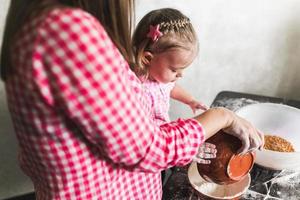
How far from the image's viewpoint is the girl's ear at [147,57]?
1079 millimetres

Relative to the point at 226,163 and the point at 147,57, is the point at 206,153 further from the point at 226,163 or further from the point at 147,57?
the point at 147,57

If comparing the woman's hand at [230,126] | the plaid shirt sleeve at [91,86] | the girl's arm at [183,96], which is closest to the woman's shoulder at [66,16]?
the plaid shirt sleeve at [91,86]

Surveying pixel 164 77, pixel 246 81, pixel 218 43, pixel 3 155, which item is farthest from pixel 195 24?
pixel 3 155

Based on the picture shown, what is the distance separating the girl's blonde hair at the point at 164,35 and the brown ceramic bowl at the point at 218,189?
339 mm

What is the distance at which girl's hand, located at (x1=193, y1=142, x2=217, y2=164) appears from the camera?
93 centimetres

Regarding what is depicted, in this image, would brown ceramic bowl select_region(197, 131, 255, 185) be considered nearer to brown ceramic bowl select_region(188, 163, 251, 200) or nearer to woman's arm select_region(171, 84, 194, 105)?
brown ceramic bowl select_region(188, 163, 251, 200)

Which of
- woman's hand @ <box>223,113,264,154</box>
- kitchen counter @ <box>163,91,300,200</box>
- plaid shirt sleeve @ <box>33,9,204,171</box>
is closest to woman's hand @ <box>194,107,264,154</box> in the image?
woman's hand @ <box>223,113,264,154</box>

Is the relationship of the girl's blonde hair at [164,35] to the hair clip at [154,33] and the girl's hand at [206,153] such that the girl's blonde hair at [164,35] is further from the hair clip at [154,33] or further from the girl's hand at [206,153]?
the girl's hand at [206,153]

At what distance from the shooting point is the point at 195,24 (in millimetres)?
1613

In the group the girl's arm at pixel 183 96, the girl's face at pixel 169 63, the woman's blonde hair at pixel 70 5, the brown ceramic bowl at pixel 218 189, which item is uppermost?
the woman's blonde hair at pixel 70 5

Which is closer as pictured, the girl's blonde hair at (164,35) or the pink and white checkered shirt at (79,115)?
the pink and white checkered shirt at (79,115)

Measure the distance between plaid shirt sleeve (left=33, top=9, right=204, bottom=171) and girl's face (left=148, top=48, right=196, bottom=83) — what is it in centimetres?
46

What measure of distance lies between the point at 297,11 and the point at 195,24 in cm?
44

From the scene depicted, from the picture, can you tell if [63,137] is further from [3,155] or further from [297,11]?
[297,11]
